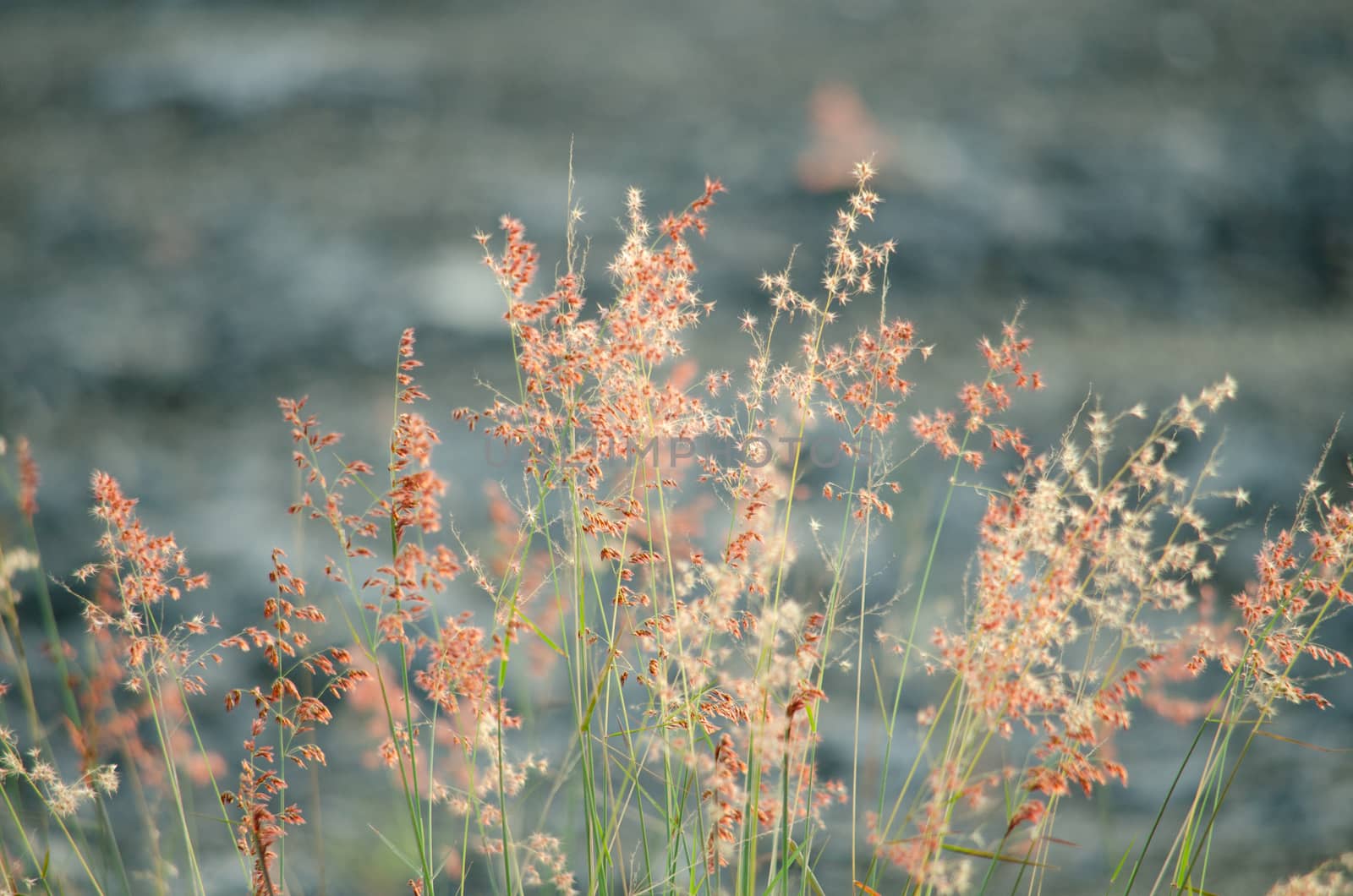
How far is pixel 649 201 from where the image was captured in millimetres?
1979

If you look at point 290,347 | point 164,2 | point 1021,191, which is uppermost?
point 164,2

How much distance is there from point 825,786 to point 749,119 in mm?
1515

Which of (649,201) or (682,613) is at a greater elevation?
(649,201)

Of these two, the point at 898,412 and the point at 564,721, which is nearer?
the point at 564,721

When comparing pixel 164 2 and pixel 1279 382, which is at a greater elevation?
pixel 164 2

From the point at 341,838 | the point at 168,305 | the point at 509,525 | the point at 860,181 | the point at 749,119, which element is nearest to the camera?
the point at 860,181

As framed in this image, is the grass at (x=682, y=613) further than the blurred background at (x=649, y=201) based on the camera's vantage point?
No

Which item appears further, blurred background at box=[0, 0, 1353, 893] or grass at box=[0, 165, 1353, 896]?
blurred background at box=[0, 0, 1353, 893]

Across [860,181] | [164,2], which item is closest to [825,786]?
[860,181]

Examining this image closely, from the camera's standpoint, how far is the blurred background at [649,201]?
1848 millimetres

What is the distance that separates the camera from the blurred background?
185 cm

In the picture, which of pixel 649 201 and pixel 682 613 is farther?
pixel 649 201

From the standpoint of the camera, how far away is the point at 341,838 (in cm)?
153

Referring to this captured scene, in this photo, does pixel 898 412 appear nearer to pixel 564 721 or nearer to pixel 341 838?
pixel 564 721
